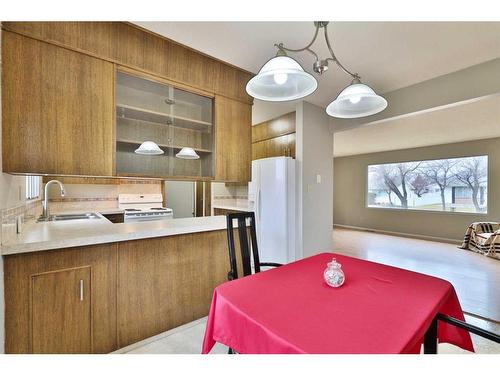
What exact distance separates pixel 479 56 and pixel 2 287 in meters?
4.10

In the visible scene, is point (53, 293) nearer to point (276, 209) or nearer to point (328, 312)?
point (328, 312)

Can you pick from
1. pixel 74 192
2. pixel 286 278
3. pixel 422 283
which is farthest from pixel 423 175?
pixel 74 192

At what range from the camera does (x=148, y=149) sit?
229 cm

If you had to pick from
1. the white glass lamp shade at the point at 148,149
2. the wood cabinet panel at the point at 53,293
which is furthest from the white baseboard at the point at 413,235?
the wood cabinet panel at the point at 53,293

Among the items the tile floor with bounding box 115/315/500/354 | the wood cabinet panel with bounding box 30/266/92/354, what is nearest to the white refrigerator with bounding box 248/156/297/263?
the tile floor with bounding box 115/315/500/354

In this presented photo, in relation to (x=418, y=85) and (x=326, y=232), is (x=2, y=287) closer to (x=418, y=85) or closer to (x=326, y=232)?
(x=326, y=232)

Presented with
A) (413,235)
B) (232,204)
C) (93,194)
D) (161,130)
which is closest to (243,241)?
(161,130)

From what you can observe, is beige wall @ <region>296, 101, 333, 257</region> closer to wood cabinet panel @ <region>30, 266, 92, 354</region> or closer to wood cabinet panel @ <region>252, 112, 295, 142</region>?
wood cabinet panel @ <region>252, 112, 295, 142</region>

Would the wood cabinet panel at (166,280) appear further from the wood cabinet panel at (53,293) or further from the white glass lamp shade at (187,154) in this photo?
the white glass lamp shade at (187,154)

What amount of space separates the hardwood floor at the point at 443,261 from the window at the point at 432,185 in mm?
1039

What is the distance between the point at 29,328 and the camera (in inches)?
57.0

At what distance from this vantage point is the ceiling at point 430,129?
3.69m

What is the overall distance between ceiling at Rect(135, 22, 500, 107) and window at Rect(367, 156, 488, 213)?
14.7 feet
